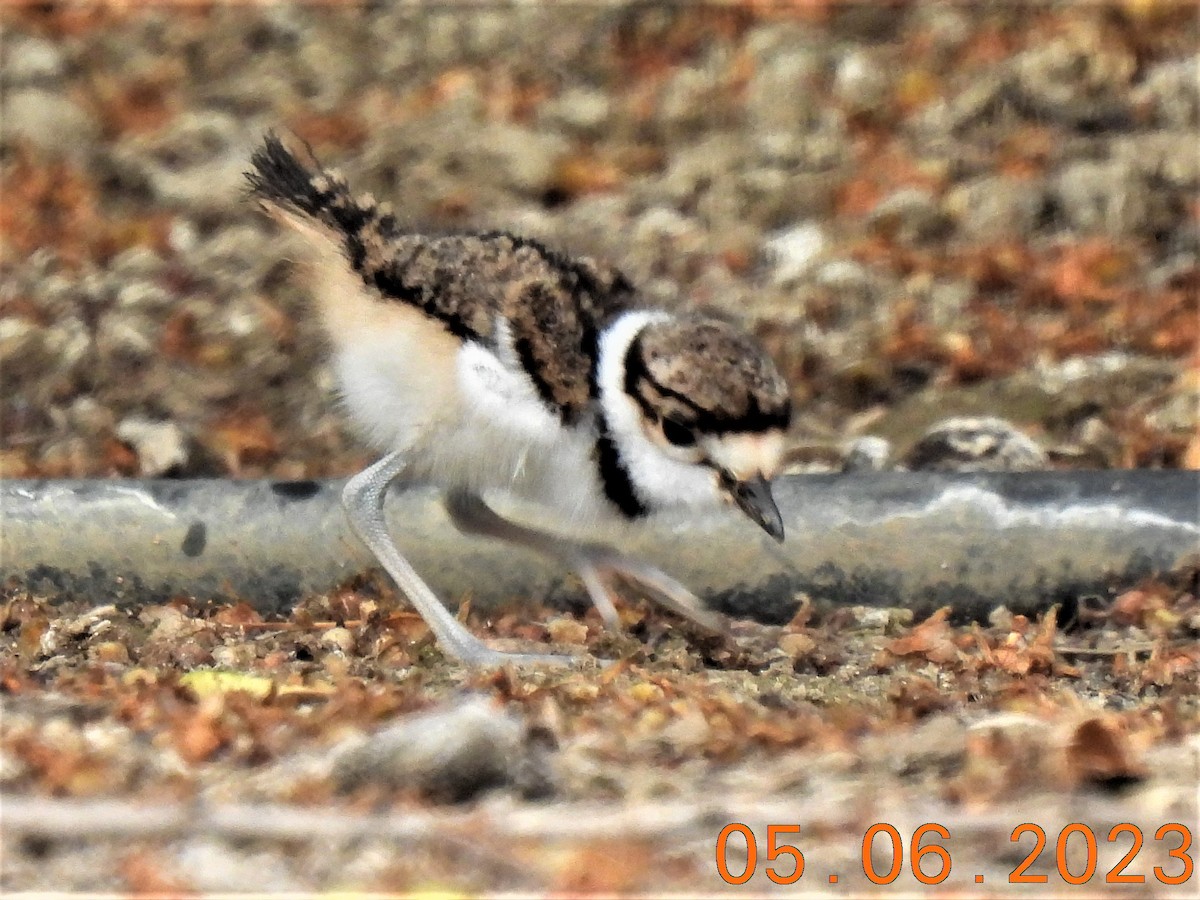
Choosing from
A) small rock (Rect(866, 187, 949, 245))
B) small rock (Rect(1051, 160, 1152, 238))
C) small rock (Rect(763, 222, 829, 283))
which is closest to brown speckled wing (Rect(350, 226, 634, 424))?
small rock (Rect(763, 222, 829, 283))

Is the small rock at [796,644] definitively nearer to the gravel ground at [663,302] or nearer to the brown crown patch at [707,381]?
the gravel ground at [663,302]

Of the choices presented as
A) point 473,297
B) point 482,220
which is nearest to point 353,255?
point 473,297

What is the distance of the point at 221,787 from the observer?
2.56m

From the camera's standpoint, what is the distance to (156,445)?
459 centimetres

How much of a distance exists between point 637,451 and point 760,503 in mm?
266

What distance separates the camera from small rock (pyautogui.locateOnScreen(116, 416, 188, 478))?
14.9 ft

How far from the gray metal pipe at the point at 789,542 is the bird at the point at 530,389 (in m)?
0.19

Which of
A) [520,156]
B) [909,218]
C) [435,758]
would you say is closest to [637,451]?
[435,758]

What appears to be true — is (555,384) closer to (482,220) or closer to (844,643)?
(844,643)

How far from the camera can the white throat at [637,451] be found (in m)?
3.37

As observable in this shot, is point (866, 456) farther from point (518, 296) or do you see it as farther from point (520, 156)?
point (520, 156)

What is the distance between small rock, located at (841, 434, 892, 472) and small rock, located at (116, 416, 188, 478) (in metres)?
1.68

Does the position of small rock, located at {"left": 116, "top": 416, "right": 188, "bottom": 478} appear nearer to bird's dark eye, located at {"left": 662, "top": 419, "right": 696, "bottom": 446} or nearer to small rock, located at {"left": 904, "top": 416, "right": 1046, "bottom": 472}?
bird's dark eye, located at {"left": 662, "top": 419, "right": 696, "bottom": 446}

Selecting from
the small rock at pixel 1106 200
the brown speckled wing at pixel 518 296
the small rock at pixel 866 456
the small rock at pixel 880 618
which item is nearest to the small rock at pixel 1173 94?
the small rock at pixel 1106 200
